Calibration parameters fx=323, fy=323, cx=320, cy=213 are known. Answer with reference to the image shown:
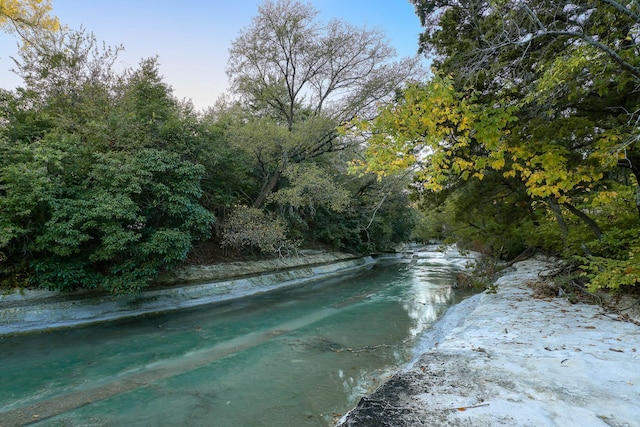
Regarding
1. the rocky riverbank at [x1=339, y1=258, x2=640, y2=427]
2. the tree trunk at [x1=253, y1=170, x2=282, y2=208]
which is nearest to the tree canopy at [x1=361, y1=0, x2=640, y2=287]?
the rocky riverbank at [x1=339, y1=258, x2=640, y2=427]

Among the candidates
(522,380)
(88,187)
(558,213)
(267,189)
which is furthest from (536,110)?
(267,189)

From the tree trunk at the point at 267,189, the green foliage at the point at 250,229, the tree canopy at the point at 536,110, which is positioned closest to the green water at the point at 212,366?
the tree canopy at the point at 536,110

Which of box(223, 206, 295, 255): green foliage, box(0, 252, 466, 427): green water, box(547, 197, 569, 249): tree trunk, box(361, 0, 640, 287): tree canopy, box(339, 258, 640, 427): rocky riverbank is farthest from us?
box(223, 206, 295, 255): green foliage

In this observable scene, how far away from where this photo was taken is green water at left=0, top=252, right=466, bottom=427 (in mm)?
4922

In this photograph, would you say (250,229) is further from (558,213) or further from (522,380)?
(522,380)

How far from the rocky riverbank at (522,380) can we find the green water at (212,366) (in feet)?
6.28

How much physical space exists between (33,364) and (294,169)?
40.4ft

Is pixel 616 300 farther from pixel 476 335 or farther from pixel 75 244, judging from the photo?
pixel 75 244

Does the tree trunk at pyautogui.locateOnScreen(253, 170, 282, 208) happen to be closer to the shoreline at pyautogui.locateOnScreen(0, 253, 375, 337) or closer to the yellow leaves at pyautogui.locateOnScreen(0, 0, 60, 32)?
the shoreline at pyautogui.locateOnScreen(0, 253, 375, 337)

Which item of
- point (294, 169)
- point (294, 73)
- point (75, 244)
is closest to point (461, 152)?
point (75, 244)

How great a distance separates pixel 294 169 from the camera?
55.2 feet

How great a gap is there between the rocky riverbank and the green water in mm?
1915

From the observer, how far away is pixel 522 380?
129 inches

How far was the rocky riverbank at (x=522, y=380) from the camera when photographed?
257 cm
